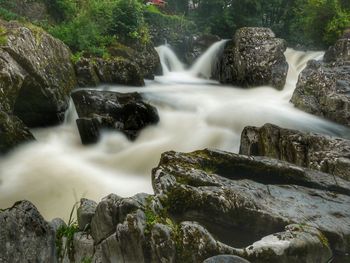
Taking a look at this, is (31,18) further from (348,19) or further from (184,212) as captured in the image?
Result: (348,19)

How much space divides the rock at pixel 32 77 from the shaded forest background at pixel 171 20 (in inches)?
71.7

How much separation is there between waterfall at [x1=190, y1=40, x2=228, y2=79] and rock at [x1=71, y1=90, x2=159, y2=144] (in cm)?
888

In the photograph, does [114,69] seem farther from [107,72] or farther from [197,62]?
[197,62]

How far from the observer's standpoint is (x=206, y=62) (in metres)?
18.2

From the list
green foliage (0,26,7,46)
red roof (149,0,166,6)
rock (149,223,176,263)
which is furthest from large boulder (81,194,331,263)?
red roof (149,0,166,6)

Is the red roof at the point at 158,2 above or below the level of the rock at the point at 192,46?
above

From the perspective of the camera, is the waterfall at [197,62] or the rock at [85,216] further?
the waterfall at [197,62]

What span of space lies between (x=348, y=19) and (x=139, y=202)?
15051 millimetres

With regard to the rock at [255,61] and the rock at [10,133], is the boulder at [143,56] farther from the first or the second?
the rock at [10,133]

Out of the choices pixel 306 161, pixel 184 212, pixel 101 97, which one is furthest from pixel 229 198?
pixel 101 97

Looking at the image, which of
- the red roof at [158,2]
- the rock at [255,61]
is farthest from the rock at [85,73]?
the red roof at [158,2]

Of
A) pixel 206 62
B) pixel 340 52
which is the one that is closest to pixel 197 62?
pixel 206 62

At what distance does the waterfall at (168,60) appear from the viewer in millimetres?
18172

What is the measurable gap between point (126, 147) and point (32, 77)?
106 inches
